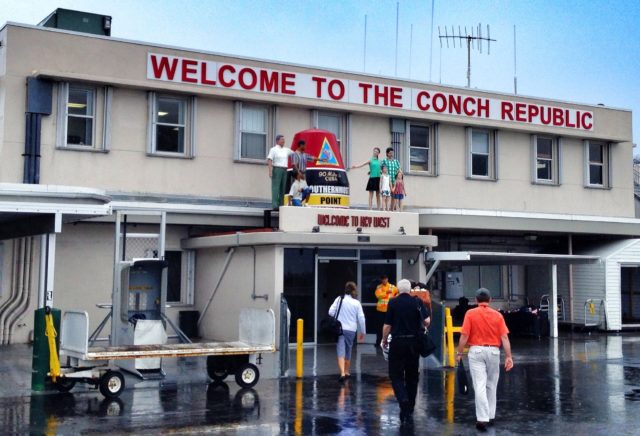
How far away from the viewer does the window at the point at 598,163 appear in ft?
94.2

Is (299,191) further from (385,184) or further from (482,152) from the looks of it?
(482,152)

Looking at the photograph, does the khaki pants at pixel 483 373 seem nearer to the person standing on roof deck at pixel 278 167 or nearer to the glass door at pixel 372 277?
the person standing on roof deck at pixel 278 167

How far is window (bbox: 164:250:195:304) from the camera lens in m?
22.4

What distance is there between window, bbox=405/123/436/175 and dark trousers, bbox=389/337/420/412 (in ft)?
46.9

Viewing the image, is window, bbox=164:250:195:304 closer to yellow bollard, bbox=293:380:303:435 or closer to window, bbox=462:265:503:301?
yellow bollard, bbox=293:380:303:435

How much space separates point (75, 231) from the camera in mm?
21062

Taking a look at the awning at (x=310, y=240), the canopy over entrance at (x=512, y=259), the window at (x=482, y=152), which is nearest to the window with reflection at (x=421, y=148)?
the window at (x=482, y=152)

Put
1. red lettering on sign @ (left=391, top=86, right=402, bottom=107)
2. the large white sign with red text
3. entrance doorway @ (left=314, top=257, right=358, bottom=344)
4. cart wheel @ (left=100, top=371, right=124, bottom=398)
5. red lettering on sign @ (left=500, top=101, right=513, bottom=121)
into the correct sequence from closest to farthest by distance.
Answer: cart wheel @ (left=100, top=371, right=124, bottom=398) → the large white sign with red text → entrance doorway @ (left=314, top=257, right=358, bottom=344) → red lettering on sign @ (left=391, top=86, right=402, bottom=107) → red lettering on sign @ (left=500, top=101, right=513, bottom=121)

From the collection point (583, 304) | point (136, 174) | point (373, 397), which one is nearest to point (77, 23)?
point (136, 174)

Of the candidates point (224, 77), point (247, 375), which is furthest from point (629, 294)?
point (247, 375)

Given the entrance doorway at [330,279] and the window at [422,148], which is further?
the window at [422,148]

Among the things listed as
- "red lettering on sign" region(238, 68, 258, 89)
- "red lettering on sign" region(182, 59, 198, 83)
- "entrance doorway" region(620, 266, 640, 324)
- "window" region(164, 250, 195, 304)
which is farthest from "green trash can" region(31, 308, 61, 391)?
"entrance doorway" region(620, 266, 640, 324)

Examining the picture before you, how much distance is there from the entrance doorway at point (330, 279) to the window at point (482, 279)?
5.82 metres

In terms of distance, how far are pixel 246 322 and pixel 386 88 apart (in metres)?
11.6
